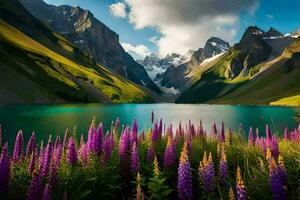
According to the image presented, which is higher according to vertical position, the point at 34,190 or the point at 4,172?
the point at 4,172

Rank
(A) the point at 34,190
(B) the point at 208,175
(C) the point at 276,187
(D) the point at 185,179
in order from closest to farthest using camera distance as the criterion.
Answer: (A) the point at 34,190, (C) the point at 276,187, (D) the point at 185,179, (B) the point at 208,175

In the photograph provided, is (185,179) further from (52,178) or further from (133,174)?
(52,178)

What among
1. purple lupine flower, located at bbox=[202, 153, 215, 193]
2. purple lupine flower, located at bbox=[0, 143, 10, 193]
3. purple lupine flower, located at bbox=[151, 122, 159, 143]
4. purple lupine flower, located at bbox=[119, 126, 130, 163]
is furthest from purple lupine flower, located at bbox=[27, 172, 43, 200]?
purple lupine flower, located at bbox=[151, 122, 159, 143]

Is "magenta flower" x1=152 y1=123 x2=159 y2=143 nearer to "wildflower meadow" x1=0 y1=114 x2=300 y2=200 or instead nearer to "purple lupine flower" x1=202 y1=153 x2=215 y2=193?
"wildflower meadow" x1=0 y1=114 x2=300 y2=200

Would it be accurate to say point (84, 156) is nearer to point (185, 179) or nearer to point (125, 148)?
point (125, 148)

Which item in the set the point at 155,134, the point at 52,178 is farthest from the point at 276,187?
the point at 155,134

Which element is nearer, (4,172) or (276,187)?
(276,187)

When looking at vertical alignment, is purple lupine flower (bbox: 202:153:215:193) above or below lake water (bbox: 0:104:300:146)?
above

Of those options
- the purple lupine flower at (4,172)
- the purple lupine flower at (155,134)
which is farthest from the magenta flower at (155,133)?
the purple lupine flower at (4,172)

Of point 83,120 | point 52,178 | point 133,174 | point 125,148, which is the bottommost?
point 83,120

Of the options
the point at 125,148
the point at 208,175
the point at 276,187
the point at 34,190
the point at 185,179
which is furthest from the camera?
the point at 125,148

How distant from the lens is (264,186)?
8.45m

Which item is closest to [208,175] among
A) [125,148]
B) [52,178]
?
[125,148]

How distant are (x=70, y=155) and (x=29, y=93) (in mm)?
191206
